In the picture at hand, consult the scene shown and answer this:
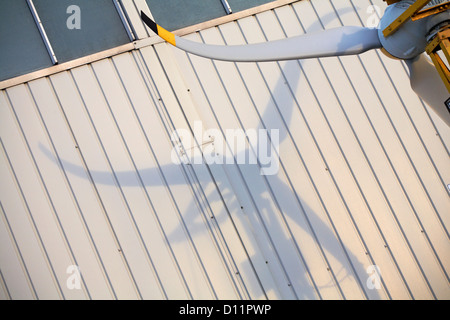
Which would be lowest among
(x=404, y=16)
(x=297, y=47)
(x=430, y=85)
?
(x=430, y=85)

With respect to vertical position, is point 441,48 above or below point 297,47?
below

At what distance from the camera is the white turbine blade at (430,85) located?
12.4 ft

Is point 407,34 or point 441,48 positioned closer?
point 441,48

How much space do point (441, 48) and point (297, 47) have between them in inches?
45.2

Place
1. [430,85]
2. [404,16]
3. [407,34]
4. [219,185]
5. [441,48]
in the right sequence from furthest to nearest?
[219,185] → [430,85] → [407,34] → [404,16] → [441,48]

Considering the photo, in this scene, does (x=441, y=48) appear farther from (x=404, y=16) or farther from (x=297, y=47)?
(x=297, y=47)

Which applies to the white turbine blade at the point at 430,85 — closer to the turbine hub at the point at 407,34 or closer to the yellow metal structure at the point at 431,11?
the turbine hub at the point at 407,34

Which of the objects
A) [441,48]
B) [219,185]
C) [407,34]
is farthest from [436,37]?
[219,185]

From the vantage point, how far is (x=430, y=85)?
12.5ft

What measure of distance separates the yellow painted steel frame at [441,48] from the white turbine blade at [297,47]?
0.54 m

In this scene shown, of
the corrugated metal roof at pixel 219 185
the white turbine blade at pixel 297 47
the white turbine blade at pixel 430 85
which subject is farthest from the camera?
the corrugated metal roof at pixel 219 185

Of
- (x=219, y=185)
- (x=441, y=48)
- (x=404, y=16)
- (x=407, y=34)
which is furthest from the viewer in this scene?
(x=219, y=185)

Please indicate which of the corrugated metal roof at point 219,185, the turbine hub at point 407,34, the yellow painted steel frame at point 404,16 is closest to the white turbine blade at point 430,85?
the turbine hub at point 407,34

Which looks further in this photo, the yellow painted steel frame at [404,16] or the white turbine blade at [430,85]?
the white turbine blade at [430,85]
